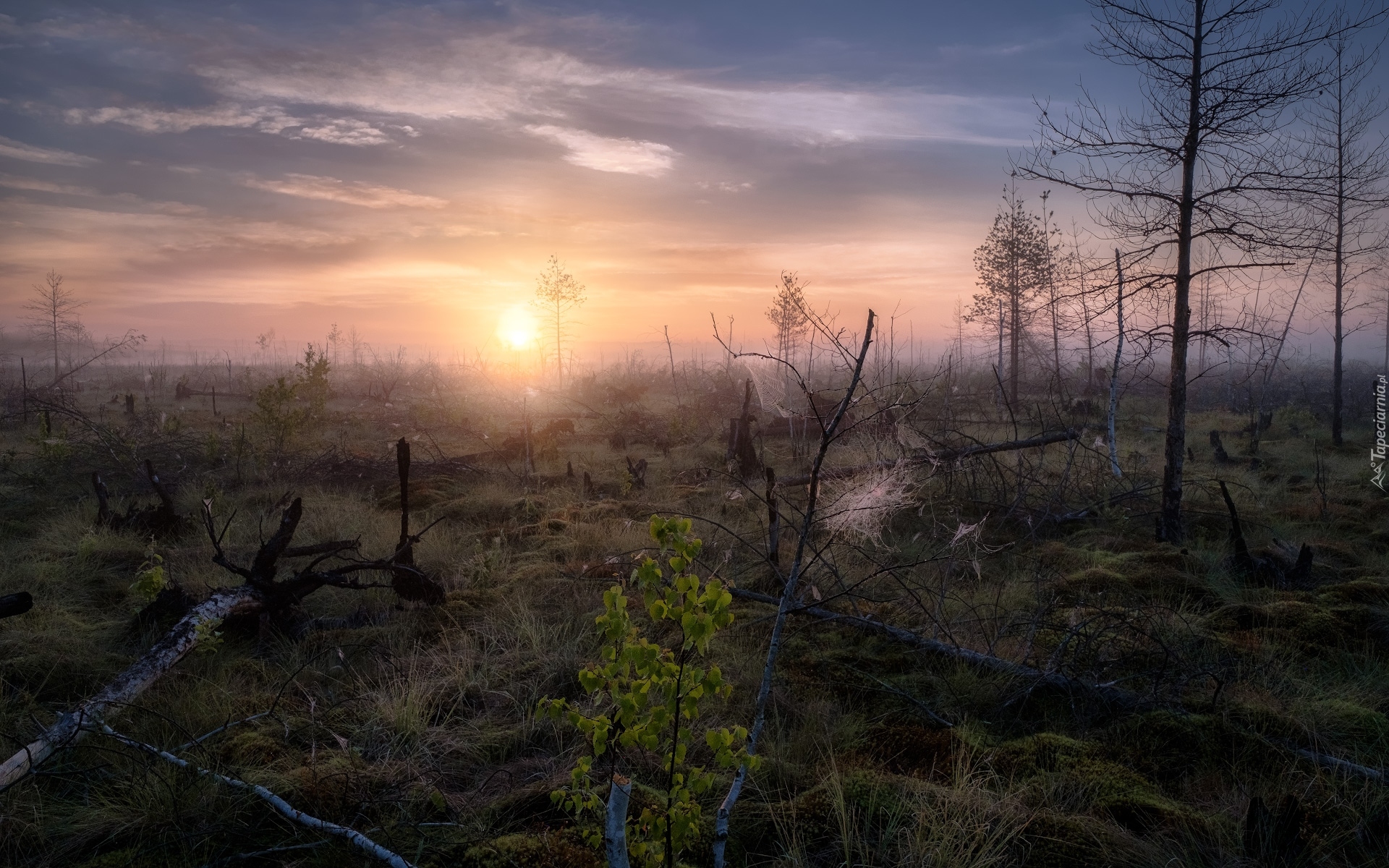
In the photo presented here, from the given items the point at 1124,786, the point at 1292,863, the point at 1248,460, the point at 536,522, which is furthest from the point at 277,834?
the point at 1248,460

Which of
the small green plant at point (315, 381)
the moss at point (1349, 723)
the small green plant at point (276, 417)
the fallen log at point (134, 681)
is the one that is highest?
the small green plant at point (315, 381)

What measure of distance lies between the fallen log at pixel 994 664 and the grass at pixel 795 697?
0.28ft

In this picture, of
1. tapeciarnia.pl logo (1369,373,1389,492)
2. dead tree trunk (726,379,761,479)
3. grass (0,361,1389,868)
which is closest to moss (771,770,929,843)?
grass (0,361,1389,868)

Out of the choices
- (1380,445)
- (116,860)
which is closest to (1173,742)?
(116,860)

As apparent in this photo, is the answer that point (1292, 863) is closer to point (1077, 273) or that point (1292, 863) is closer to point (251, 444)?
point (1077, 273)

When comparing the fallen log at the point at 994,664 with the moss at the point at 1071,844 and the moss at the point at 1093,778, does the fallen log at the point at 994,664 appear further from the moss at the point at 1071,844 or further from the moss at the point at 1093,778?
the moss at the point at 1071,844

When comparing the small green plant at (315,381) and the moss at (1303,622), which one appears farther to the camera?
the small green plant at (315,381)

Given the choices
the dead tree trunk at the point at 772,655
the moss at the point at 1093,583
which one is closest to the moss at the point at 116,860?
the dead tree trunk at the point at 772,655

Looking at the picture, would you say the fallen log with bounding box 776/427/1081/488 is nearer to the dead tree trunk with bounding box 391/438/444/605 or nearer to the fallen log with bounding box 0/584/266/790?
the dead tree trunk with bounding box 391/438/444/605

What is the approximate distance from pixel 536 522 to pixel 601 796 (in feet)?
17.7

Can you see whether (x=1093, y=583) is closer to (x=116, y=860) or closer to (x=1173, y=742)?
(x=1173, y=742)

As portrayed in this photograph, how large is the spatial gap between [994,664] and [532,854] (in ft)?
9.44

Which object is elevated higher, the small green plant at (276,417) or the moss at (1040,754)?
the small green plant at (276,417)

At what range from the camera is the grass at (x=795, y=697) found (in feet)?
8.87
